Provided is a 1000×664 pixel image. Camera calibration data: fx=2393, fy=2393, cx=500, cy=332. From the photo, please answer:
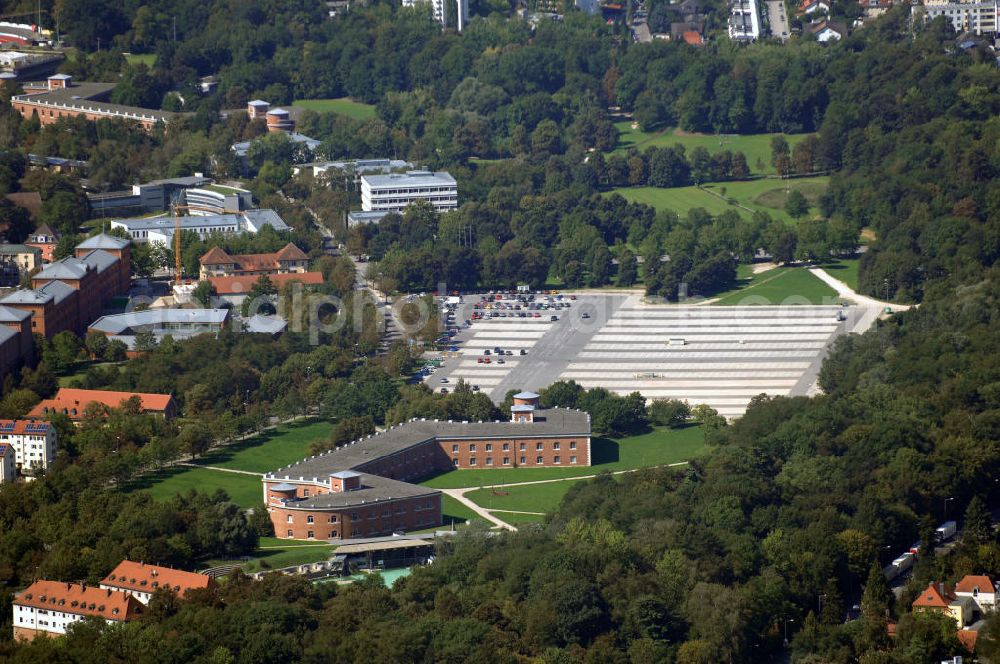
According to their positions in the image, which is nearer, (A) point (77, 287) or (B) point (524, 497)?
(B) point (524, 497)

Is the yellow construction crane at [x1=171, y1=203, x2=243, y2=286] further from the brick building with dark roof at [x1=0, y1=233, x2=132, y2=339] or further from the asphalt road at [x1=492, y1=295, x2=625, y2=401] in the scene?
the asphalt road at [x1=492, y1=295, x2=625, y2=401]

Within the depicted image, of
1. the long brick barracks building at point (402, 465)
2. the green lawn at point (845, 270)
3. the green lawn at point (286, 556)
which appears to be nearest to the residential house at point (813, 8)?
the green lawn at point (845, 270)

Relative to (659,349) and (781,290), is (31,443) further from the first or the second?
(781,290)

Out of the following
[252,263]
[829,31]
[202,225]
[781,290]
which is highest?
[829,31]

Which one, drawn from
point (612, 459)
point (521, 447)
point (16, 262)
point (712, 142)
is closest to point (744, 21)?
point (712, 142)

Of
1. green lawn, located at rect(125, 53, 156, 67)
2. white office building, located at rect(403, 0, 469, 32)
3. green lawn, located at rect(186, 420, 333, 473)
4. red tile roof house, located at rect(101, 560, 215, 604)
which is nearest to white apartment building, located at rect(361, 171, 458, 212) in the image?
green lawn, located at rect(125, 53, 156, 67)

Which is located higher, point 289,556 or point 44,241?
point 44,241

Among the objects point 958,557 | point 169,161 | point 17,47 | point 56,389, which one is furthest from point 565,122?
point 958,557
